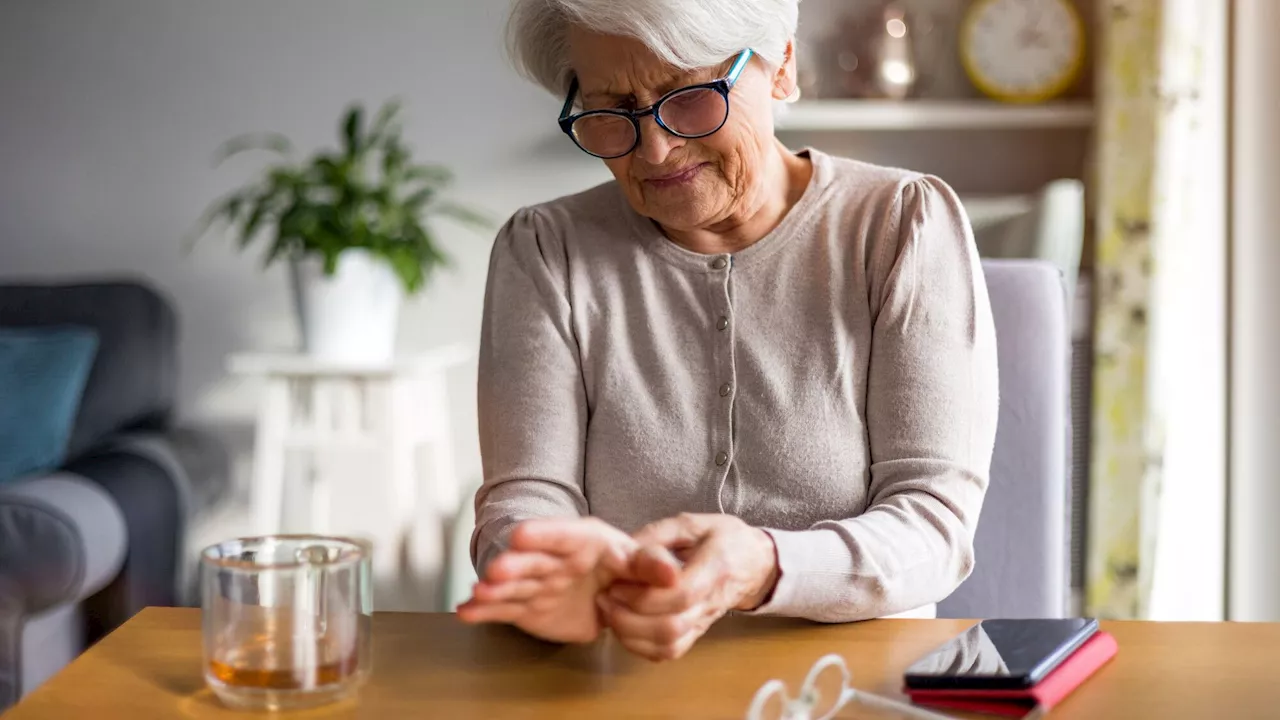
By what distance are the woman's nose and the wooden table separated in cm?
45

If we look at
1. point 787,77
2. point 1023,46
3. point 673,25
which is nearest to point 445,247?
point 1023,46

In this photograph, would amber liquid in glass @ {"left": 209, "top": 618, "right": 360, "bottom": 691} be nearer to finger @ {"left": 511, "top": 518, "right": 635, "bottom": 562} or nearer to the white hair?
finger @ {"left": 511, "top": 518, "right": 635, "bottom": 562}

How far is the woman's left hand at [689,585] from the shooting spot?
75 centimetres

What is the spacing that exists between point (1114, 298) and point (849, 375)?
59.6 inches

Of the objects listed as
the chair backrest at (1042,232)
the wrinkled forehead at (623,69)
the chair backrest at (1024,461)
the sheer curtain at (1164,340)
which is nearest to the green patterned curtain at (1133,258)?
the sheer curtain at (1164,340)

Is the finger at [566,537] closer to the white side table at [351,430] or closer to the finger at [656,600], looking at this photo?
the finger at [656,600]

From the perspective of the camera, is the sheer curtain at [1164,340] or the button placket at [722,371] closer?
the button placket at [722,371]

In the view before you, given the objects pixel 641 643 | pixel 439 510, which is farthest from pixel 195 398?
pixel 641 643

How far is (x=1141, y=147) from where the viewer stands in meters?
2.48

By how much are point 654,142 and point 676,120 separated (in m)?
0.03

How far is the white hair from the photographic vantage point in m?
1.09

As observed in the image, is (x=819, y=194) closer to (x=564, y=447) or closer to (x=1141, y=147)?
(x=564, y=447)

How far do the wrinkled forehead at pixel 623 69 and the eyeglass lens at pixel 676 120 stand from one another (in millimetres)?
16

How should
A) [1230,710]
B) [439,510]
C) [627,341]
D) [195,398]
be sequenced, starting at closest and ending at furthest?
[1230,710] < [627,341] < [439,510] < [195,398]
